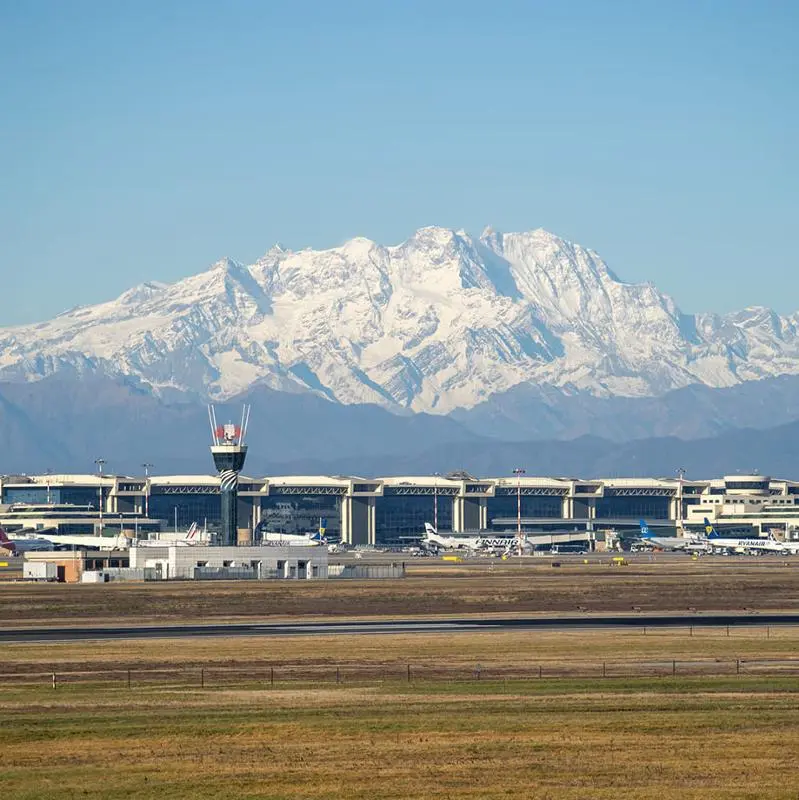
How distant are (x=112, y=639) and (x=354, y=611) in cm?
2717

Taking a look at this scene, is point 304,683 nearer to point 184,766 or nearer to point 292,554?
point 184,766

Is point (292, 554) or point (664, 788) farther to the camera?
point (292, 554)

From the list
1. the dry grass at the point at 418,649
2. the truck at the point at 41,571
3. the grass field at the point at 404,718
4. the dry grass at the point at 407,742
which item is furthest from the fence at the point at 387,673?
the truck at the point at 41,571

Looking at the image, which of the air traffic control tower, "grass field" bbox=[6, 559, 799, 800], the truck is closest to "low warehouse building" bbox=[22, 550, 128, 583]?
the truck

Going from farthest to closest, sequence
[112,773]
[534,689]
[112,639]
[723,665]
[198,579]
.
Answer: [198,579] → [112,639] → [723,665] → [534,689] → [112,773]

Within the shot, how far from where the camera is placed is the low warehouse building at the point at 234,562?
545 ft

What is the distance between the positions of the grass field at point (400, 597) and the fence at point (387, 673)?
3447cm

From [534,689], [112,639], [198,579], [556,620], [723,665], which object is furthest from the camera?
[198,579]

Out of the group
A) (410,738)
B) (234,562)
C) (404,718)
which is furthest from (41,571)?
(410,738)

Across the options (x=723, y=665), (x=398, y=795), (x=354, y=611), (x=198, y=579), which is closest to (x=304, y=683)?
(x=723, y=665)

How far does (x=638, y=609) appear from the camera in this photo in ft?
368

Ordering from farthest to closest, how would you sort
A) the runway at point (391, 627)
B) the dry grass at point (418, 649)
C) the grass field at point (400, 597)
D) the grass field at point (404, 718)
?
the grass field at point (400, 597) → the runway at point (391, 627) → the dry grass at point (418, 649) → the grass field at point (404, 718)

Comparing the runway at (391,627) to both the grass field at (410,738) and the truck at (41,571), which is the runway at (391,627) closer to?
the grass field at (410,738)

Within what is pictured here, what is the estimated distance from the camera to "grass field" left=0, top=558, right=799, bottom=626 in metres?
112
